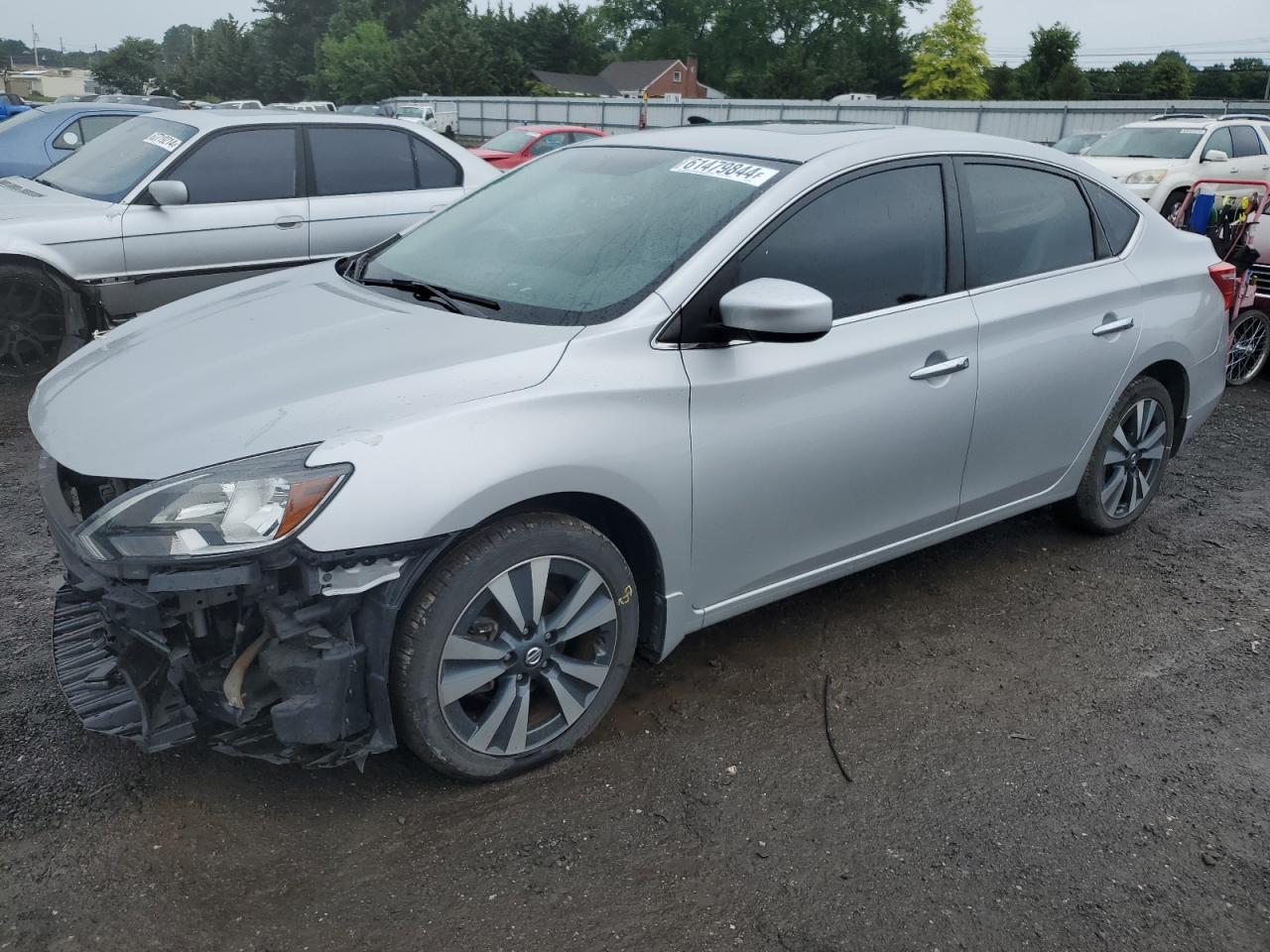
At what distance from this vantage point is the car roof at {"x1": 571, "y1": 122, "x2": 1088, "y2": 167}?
3.49 meters

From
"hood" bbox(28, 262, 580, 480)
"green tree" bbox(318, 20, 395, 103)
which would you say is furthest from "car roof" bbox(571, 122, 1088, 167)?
"green tree" bbox(318, 20, 395, 103)

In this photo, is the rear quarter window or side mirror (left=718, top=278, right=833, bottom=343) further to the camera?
the rear quarter window

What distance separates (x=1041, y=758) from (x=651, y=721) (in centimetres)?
115

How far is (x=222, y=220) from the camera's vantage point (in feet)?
22.0

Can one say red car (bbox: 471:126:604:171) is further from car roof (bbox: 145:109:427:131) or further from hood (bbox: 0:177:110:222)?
hood (bbox: 0:177:110:222)

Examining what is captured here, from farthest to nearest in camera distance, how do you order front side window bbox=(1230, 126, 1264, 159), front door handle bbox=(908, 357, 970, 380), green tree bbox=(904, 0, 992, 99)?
1. green tree bbox=(904, 0, 992, 99)
2. front side window bbox=(1230, 126, 1264, 159)
3. front door handle bbox=(908, 357, 970, 380)

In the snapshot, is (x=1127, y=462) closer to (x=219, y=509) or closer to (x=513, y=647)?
(x=513, y=647)

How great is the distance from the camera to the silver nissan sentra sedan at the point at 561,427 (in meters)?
2.49

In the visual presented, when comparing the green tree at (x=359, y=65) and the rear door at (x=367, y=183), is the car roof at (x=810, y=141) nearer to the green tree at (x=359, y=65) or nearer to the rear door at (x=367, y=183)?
the rear door at (x=367, y=183)

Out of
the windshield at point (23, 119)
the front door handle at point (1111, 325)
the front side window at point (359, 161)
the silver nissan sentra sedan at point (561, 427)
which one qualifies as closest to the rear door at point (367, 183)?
the front side window at point (359, 161)

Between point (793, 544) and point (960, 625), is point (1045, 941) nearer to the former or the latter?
point (793, 544)

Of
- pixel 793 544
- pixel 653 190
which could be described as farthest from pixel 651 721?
pixel 653 190

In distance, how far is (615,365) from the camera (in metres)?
2.86

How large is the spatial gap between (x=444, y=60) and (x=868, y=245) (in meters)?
64.8
